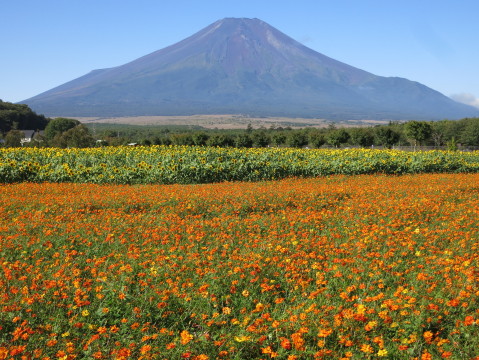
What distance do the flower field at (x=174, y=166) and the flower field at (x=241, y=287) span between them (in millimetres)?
9633

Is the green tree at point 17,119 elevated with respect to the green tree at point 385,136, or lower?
elevated

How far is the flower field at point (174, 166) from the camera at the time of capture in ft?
68.7

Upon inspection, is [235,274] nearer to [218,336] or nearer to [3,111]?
[218,336]

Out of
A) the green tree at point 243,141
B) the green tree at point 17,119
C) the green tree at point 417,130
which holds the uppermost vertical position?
the green tree at point 17,119

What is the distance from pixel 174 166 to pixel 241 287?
50.6 feet

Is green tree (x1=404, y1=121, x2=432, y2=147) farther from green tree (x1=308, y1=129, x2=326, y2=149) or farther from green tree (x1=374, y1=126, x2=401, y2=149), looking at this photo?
green tree (x1=308, y1=129, x2=326, y2=149)

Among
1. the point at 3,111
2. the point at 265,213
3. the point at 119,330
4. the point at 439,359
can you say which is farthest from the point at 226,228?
the point at 3,111

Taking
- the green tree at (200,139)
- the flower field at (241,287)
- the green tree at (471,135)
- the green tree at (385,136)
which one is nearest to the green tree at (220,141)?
the green tree at (200,139)

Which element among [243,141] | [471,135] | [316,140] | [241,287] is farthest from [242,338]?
[471,135]

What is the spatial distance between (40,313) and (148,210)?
289 inches

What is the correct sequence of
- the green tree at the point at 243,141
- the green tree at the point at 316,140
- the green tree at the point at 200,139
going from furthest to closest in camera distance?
the green tree at the point at 200,139, the green tree at the point at 243,141, the green tree at the point at 316,140

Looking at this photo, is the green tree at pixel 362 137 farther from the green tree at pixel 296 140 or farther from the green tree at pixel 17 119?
the green tree at pixel 17 119

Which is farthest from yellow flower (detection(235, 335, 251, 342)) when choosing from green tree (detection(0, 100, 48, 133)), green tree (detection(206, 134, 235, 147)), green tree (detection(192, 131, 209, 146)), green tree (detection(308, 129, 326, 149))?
green tree (detection(0, 100, 48, 133))

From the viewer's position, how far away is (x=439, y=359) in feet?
15.4
